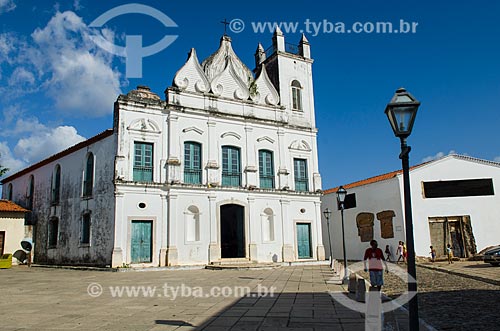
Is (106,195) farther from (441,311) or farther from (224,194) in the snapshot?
(441,311)

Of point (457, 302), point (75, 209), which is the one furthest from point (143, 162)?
point (457, 302)

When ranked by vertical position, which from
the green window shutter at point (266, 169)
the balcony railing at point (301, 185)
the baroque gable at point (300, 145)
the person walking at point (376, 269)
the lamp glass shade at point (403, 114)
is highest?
the baroque gable at point (300, 145)

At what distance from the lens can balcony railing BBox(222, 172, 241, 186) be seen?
20438mm

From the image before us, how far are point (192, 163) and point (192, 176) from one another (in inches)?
24.8

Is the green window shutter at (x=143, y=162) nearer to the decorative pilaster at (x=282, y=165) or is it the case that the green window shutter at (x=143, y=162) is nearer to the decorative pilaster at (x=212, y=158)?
the decorative pilaster at (x=212, y=158)

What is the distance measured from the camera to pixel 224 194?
20094 mm

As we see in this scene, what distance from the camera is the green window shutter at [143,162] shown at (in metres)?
18.4

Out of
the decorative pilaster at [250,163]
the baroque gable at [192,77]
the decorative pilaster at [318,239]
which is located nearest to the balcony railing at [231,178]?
the decorative pilaster at [250,163]

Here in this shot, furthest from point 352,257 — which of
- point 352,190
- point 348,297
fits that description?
point 348,297

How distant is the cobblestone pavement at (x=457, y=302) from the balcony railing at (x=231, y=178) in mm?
9430

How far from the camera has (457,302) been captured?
8734 mm

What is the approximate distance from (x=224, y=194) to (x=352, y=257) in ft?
37.9

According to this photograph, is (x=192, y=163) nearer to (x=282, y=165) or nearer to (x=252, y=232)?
(x=252, y=232)

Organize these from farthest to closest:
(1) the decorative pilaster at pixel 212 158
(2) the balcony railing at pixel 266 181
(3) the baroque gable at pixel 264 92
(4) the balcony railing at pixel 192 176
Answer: (3) the baroque gable at pixel 264 92 < (2) the balcony railing at pixel 266 181 < (1) the decorative pilaster at pixel 212 158 < (4) the balcony railing at pixel 192 176
